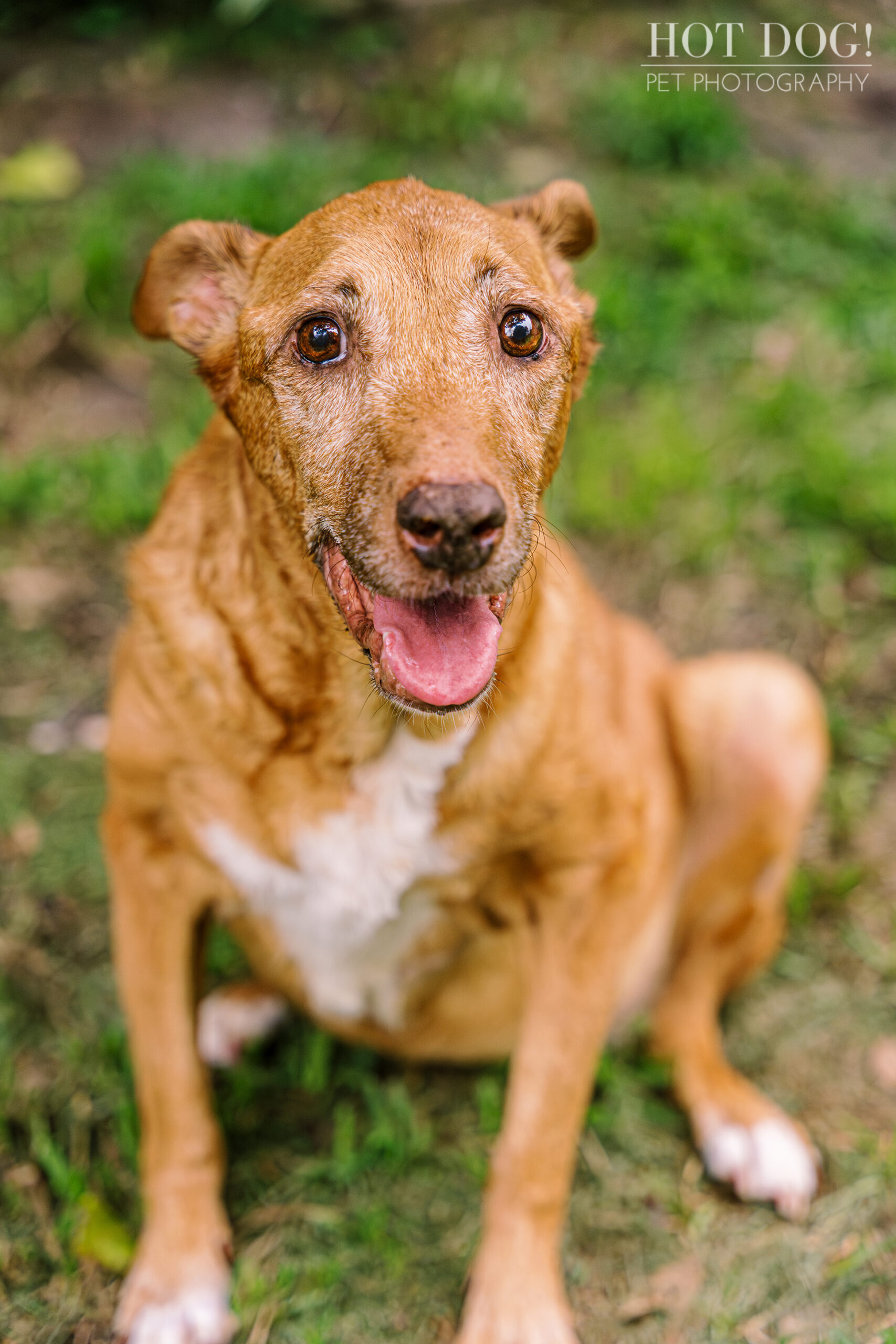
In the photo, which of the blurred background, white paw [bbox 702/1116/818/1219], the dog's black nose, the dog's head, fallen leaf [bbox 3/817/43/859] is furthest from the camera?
fallen leaf [bbox 3/817/43/859]

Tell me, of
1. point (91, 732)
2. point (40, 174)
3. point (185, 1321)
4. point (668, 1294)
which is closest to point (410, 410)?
point (185, 1321)

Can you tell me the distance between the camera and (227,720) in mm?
2775

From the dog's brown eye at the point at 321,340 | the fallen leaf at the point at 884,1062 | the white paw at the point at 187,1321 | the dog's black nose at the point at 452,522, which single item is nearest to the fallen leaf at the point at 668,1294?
the fallen leaf at the point at 884,1062

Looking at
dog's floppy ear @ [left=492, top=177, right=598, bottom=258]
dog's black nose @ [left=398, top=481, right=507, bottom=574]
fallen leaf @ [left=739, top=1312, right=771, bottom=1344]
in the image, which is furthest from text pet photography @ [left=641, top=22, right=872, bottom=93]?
fallen leaf @ [left=739, top=1312, right=771, bottom=1344]

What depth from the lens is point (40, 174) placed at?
559 cm

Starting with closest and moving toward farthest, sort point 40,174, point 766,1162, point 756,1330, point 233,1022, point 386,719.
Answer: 1. point 386,719
2. point 756,1330
3. point 766,1162
4. point 233,1022
5. point 40,174

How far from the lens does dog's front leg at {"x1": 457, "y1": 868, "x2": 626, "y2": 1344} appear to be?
2.97 meters

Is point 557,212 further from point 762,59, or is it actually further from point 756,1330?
point 762,59

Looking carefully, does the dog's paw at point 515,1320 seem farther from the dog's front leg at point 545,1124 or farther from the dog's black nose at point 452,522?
the dog's black nose at point 452,522

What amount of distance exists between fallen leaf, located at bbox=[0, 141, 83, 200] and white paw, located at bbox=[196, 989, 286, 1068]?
13.0 feet

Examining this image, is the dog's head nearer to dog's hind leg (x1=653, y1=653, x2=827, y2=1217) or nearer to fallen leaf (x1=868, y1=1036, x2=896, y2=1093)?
dog's hind leg (x1=653, y1=653, x2=827, y2=1217)

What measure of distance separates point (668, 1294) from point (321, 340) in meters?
2.59

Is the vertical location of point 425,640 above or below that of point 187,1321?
above

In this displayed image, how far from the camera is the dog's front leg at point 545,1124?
9.73ft
